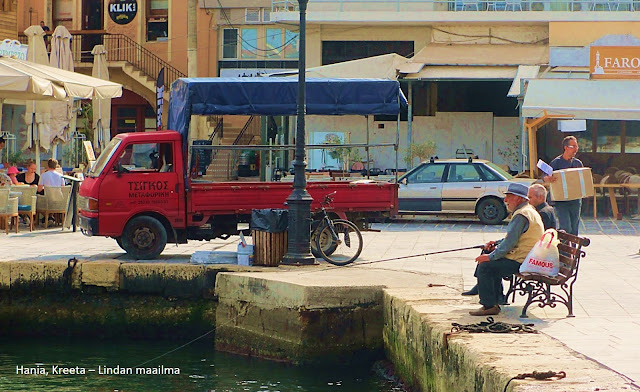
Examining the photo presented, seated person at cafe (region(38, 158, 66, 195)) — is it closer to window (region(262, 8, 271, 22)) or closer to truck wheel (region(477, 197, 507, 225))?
truck wheel (region(477, 197, 507, 225))

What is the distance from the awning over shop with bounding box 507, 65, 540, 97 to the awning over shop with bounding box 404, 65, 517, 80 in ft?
0.75

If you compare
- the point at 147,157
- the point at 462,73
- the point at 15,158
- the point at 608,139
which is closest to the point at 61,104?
the point at 147,157

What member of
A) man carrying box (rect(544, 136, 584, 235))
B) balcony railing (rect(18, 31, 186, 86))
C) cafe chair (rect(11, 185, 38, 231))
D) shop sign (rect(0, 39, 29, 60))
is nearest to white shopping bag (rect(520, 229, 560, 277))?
man carrying box (rect(544, 136, 584, 235))

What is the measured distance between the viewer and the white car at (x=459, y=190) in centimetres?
2252

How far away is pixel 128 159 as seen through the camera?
588 inches

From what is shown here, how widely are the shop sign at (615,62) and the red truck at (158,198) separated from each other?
39.4 feet

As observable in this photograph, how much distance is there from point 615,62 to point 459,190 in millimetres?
5646

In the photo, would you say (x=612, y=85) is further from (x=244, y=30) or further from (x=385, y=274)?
(x=244, y=30)

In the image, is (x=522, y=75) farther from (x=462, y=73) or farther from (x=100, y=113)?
(x=100, y=113)

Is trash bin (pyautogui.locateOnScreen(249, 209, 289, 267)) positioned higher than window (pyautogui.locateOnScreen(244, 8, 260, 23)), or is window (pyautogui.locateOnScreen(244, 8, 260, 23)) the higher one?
window (pyautogui.locateOnScreen(244, 8, 260, 23))

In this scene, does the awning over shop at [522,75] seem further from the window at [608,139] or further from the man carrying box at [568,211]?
the man carrying box at [568,211]

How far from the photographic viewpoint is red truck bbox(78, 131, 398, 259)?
48.5 ft

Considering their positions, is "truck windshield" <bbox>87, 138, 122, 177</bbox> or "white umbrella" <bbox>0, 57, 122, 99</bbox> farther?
"white umbrella" <bbox>0, 57, 122, 99</bbox>

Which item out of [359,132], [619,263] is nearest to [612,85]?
[359,132]
